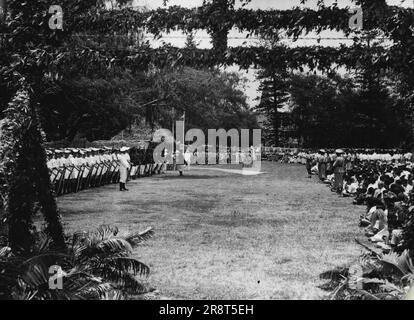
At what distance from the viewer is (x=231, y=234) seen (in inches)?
450

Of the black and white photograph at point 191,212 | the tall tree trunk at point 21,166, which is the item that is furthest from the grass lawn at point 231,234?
the tall tree trunk at point 21,166

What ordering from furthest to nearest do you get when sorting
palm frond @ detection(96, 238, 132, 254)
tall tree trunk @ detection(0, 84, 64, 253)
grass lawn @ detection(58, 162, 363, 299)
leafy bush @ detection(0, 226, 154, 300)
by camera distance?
grass lawn @ detection(58, 162, 363, 299)
palm frond @ detection(96, 238, 132, 254)
tall tree trunk @ detection(0, 84, 64, 253)
leafy bush @ detection(0, 226, 154, 300)

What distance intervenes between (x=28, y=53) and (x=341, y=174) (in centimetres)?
1458

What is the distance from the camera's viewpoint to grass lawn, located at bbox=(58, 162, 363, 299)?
7539 millimetres

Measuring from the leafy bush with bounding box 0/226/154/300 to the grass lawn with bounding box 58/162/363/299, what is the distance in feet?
1.88

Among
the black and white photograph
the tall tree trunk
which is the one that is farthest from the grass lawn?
the tall tree trunk

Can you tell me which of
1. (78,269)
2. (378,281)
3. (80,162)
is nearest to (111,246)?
(78,269)

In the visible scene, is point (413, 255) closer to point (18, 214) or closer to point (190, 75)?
point (18, 214)

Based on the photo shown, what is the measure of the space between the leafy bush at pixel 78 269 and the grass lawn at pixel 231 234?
0.57 metres

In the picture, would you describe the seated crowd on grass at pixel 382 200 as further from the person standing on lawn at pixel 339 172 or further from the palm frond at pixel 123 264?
the palm frond at pixel 123 264

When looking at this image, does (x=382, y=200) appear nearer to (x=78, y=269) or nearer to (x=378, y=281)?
(x=378, y=281)

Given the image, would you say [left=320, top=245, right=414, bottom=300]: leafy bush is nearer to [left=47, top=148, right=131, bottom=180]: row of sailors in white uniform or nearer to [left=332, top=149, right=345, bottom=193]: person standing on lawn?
[left=47, top=148, right=131, bottom=180]: row of sailors in white uniform

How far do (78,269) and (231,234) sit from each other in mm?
5236
